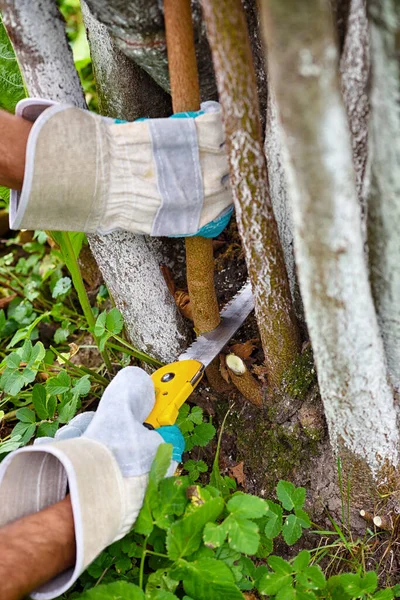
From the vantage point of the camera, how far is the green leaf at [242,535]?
1309mm

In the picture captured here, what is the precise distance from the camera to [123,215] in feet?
4.79

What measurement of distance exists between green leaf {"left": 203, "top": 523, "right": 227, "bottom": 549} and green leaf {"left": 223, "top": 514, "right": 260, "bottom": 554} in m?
0.02

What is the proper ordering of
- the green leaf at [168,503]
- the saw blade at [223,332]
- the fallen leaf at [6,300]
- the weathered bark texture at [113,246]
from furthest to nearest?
the fallen leaf at [6,300]
the saw blade at [223,332]
the weathered bark texture at [113,246]
the green leaf at [168,503]

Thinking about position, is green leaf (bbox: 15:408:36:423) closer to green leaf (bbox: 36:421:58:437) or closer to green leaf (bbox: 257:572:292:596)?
green leaf (bbox: 36:421:58:437)

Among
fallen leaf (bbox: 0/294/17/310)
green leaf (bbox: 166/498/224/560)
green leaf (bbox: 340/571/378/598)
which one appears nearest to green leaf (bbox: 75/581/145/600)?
green leaf (bbox: 166/498/224/560)

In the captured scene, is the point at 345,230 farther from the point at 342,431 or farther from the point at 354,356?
the point at 342,431

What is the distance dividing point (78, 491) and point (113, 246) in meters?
0.80

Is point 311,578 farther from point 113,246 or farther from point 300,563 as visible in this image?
point 113,246

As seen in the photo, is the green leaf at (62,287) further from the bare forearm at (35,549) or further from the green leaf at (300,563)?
Answer: the green leaf at (300,563)

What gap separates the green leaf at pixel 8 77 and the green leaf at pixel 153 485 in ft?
4.07

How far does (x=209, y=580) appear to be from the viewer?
1306 millimetres

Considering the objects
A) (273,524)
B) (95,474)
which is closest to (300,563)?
(273,524)

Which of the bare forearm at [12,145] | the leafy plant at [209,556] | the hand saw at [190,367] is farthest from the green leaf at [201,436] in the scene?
the bare forearm at [12,145]

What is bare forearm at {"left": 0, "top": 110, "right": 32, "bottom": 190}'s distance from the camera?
4.34 ft
